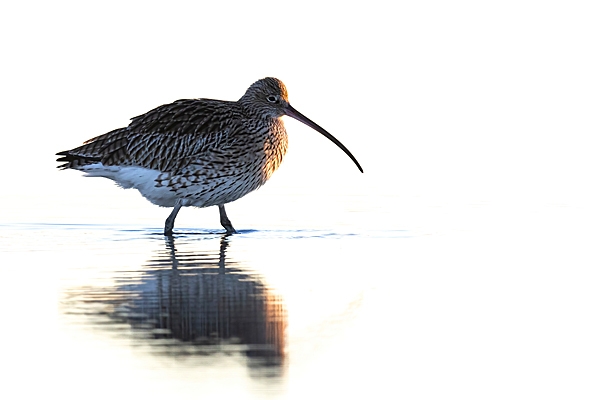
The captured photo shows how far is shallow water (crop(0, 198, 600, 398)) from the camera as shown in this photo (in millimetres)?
6926

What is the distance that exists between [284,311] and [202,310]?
59 centimetres

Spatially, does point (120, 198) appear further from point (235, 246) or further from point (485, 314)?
point (485, 314)

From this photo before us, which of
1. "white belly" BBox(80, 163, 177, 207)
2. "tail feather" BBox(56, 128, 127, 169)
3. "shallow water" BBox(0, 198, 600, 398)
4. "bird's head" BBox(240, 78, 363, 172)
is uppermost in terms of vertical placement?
"bird's head" BBox(240, 78, 363, 172)

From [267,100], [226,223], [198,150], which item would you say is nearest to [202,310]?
[226,223]

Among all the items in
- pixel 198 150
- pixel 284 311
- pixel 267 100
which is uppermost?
pixel 267 100

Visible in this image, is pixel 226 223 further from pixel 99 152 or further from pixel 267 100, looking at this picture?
pixel 99 152

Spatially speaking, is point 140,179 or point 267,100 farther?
point 267,100

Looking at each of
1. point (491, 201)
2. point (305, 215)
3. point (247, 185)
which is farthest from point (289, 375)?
point (491, 201)

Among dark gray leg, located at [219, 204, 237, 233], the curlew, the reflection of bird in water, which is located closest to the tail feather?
the curlew

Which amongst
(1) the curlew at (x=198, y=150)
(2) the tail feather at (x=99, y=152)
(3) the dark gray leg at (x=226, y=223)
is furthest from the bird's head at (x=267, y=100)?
(2) the tail feather at (x=99, y=152)

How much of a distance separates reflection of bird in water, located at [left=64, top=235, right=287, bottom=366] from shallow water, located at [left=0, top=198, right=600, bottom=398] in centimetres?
2

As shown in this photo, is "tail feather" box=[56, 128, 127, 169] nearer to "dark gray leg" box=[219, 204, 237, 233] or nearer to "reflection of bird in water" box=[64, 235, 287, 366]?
"dark gray leg" box=[219, 204, 237, 233]

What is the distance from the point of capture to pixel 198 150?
1534 cm

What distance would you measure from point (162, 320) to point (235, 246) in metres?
4.78
